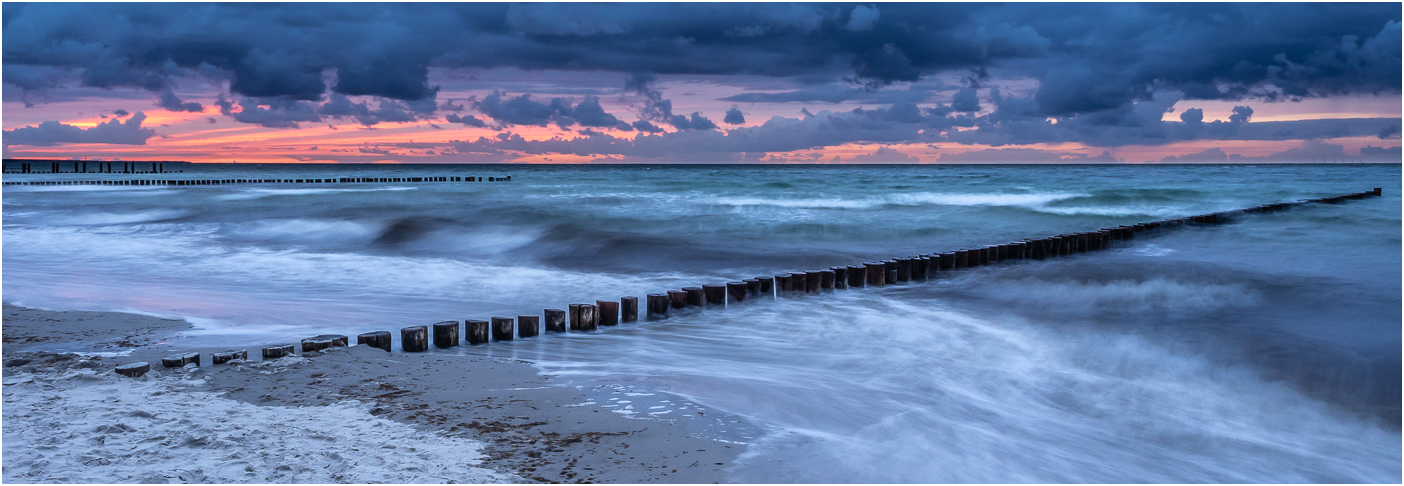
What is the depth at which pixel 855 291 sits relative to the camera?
938 centimetres

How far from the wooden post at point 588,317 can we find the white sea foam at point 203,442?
8.69ft

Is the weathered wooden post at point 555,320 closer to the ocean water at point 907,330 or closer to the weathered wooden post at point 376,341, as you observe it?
the ocean water at point 907,330

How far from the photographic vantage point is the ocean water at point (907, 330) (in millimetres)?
4496

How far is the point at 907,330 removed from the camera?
24.6ft

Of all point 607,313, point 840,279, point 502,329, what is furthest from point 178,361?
point 840,279

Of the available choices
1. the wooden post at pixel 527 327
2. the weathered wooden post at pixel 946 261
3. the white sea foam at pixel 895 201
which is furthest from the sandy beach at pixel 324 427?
the white sea foam at pixel 895 201

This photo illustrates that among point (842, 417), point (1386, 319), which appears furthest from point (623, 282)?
point (1386, 319)

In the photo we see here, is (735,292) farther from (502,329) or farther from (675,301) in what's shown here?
(502,329)

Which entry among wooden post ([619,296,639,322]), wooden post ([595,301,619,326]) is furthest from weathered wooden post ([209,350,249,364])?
wooden post ([619,296,639,322])

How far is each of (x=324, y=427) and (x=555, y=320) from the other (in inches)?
112

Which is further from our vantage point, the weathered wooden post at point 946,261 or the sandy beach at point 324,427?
the weathered wooden post at point 946,261

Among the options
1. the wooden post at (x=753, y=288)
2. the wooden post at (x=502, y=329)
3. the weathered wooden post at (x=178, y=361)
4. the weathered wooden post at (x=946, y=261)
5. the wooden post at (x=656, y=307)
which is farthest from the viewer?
the weathered wooden post at (x=946, y=261)

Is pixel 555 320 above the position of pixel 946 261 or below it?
below

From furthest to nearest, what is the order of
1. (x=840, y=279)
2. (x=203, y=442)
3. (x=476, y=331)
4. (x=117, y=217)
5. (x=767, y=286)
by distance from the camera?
1. (x=117, y=217)
2. (x=840, y=279)
3. (x=767, y=286)
4. (x=476, y=331)
5. (x=203, y=442)
